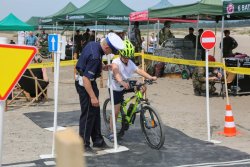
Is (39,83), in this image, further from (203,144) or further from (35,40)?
(35,40)

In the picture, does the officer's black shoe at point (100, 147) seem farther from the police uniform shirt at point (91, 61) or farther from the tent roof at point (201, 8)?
the tent roof at point (201, 8)

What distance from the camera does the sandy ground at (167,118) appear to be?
21.9 feet

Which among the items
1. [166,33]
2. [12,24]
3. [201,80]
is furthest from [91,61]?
[12,24]

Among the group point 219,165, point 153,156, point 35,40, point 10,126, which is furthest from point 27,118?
point 35,40

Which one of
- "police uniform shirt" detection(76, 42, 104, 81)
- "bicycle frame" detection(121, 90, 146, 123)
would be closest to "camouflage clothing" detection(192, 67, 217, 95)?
"bicycle frame" detection(121, 90, 146, 123)

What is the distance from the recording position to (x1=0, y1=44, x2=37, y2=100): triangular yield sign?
3.91 metres

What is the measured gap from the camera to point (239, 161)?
571cm

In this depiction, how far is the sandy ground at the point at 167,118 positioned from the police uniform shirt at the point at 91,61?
1383 mm

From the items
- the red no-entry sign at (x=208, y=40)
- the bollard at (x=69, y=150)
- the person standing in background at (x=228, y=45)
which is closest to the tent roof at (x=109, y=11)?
the person standing in background at (x=228, y=45)

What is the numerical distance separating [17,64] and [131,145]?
3112 mm

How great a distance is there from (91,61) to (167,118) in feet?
12.2

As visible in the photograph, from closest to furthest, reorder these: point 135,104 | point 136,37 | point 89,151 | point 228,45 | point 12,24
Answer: point 89,151 < point 135,104 < point 228,45 < point 136,37 < point 12,24

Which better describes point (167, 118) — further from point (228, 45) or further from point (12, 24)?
point (12, 24)

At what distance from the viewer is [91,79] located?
19.3 feet
